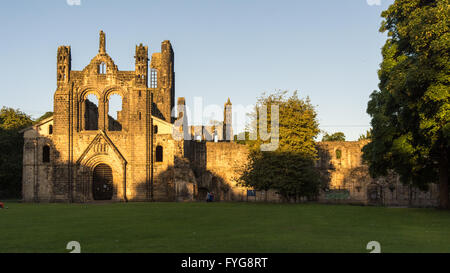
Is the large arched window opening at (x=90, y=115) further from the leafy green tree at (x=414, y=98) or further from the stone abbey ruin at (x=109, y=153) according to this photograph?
the leafy green tree at (x=414, y=98)

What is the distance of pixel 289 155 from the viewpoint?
124ft

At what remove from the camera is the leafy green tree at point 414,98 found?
2192cm

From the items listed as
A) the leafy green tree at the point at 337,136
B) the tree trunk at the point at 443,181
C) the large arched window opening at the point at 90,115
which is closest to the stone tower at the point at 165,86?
the large arched window opening at the point at 90,115

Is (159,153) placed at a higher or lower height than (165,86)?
lower

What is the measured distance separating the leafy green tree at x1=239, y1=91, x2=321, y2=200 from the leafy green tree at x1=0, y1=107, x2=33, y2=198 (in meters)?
25.6

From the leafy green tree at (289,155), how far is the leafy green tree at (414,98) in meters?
9.26

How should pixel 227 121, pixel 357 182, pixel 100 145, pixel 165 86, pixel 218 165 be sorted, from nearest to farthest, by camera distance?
1. pixel 100 145
2. pixel 357 182
3. pixel 218 165
4. pixel 165 86
5. pixel 227 121

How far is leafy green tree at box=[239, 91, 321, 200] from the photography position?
37438 millimetres

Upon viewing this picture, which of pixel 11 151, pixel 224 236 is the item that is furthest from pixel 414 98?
pixel 11 151

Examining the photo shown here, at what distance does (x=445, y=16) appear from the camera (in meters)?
22.0

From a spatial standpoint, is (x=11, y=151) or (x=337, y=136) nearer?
(x=11, y=151)

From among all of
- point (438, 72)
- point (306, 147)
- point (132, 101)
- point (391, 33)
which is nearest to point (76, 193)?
point (132, 101)

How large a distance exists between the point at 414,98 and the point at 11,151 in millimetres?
43587

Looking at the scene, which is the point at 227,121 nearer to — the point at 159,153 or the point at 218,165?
the point at 218,165
